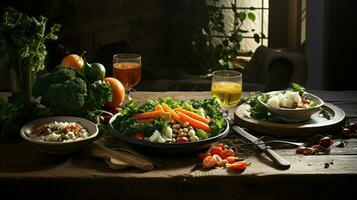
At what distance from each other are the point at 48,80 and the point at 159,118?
1.48ft

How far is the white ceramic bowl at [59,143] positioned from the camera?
173 centimetres

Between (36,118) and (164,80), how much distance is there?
2555 mm

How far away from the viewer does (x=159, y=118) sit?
1819 mm

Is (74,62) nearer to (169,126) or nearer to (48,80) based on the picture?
(48,80)

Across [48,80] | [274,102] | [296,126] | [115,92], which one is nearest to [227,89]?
[274,102]

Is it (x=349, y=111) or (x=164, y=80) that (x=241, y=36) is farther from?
(x=349, y=111)

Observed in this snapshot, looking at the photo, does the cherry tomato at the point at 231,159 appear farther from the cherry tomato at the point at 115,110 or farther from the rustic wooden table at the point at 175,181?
the cherry tomato at the point at 115,110

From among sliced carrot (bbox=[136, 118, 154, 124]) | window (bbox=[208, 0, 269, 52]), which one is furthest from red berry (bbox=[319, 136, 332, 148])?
window (bbox=[208, 0, 269, 52])

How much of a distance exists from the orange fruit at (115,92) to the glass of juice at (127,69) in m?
0.04

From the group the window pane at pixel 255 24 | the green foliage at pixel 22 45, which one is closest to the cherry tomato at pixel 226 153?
the green foliage at pixel 22 45

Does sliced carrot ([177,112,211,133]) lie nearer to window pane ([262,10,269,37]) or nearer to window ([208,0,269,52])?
window ([208,0,269,52])

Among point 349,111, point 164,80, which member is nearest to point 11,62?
point 349,111

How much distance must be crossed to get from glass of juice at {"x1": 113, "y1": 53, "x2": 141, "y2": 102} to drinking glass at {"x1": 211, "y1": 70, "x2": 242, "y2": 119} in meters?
0.31

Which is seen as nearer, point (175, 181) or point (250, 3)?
point (175, 181)
